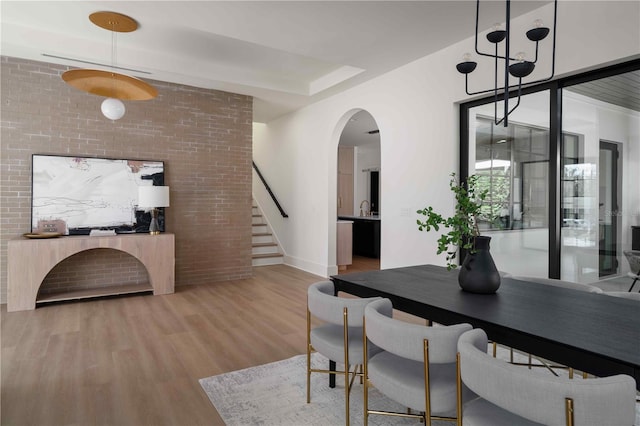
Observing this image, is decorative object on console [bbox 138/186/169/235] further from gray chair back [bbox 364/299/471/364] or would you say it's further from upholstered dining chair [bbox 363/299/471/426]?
gray chair back [bbox 364/299/471/364]

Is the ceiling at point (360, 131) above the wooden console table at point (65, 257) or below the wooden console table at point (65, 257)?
above

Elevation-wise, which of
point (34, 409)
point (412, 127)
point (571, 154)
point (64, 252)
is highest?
point (412, 127)

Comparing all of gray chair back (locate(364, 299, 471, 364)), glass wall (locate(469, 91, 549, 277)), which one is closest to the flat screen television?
glass wall (locate(469, 91, 549, 277))

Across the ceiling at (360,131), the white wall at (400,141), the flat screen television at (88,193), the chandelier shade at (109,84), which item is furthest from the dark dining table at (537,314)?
the ceiling at (360,131)

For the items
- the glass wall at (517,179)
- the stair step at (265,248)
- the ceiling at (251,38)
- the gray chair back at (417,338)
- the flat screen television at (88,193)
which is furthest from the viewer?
the stair step at (265,248)

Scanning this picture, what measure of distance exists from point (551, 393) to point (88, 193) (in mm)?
5644

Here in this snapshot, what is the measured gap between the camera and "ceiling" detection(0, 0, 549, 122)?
3.53 metres

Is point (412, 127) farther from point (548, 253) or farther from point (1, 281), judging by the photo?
point (1, 281)

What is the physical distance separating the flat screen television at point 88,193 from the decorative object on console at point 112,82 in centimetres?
147

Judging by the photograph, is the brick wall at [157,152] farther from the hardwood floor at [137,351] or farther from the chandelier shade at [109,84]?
the chandelier shade at [109,84]

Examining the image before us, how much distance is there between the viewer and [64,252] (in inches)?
183

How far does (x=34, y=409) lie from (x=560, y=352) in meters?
2.89

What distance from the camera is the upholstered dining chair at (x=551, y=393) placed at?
1.09 metres

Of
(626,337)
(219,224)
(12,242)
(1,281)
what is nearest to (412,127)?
(219,224)
